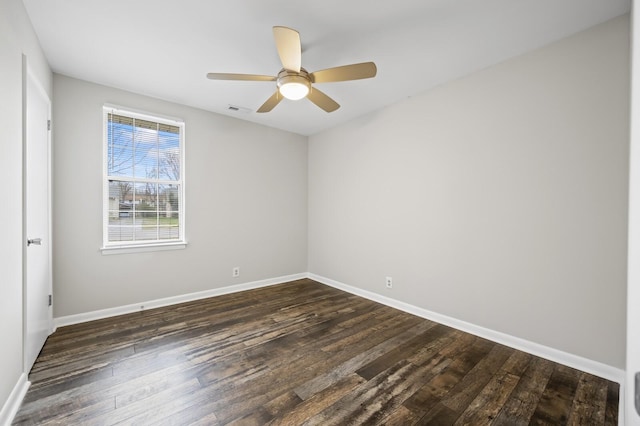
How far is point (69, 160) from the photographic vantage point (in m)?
3.00

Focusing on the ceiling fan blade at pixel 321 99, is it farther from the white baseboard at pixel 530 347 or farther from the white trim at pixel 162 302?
the white trim at pixel 162 302

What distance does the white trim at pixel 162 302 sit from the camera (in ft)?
9.89

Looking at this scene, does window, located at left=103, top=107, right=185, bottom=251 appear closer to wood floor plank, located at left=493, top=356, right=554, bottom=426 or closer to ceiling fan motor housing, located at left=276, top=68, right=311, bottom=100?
ceiling fan motor housing, located at left=276, top=68, right=311, bottom=100

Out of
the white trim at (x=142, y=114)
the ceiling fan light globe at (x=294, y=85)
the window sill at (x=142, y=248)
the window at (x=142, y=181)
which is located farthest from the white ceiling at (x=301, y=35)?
the window sill at (x=142, y=248)

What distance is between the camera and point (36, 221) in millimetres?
2338

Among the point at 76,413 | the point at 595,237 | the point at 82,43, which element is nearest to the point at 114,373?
the point at 76,413

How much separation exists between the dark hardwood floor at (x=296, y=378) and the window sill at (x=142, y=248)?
76cm

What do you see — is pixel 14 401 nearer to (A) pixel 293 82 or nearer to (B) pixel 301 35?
(A) pixel 293 82

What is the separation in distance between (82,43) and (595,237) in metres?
4.55

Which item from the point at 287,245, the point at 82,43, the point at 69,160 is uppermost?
the point at 82,43

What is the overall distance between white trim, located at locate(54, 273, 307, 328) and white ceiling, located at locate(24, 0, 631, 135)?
2571 millimetres

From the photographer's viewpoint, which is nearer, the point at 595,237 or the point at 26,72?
the point at 26,72

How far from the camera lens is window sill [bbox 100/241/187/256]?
3.21 meters

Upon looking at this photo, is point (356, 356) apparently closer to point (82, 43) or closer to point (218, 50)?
point (218, 50)
